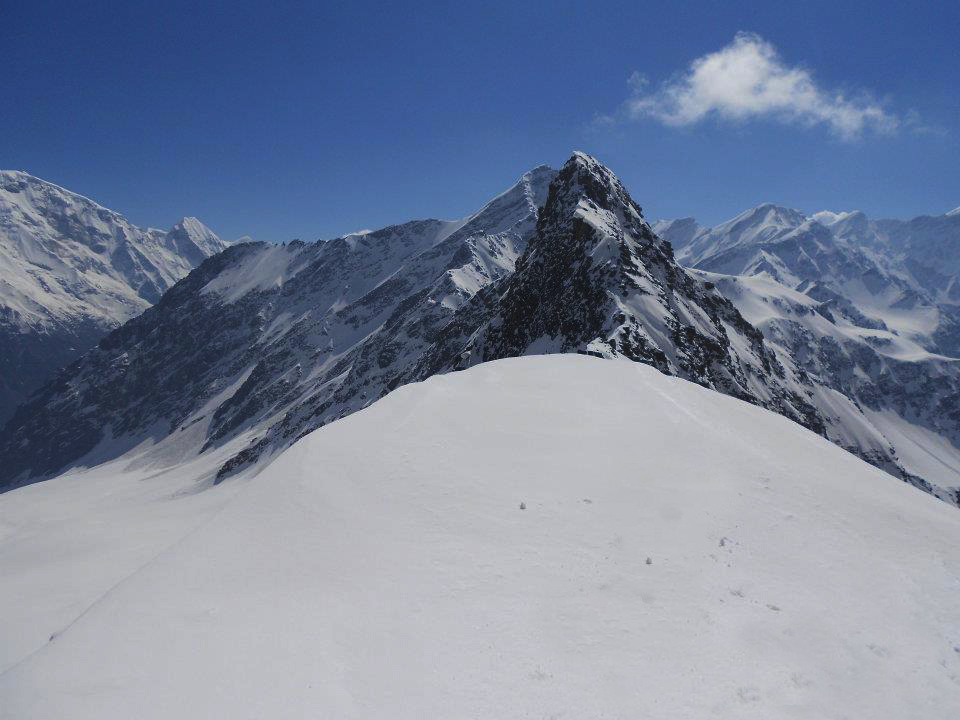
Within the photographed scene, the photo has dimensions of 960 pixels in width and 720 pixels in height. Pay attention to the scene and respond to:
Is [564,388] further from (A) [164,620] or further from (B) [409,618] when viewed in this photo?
(A) [164,620]

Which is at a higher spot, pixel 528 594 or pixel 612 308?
pixel 612 308

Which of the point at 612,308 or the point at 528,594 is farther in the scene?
the point at 612,308

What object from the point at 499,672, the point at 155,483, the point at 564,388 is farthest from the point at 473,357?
the point at 155,483

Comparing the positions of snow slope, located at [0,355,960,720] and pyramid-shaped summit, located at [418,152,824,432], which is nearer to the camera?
snow slope, located at [0,355,960,720]

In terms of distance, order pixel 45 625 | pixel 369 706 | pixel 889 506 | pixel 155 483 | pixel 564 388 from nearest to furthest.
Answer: pixel 369 706
pixel 889 506
pixel 564 388
pixel 45 625
pixel 155 483

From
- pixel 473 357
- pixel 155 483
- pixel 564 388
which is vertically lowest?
pixel 155 483

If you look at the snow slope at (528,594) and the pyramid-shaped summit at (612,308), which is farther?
the pyramid-shaped summit at (612,308)

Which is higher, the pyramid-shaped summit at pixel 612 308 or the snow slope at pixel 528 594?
the pyramid-shaped summit at pixel 612 308

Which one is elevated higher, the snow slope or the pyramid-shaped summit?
the pyramid-shaped summit
